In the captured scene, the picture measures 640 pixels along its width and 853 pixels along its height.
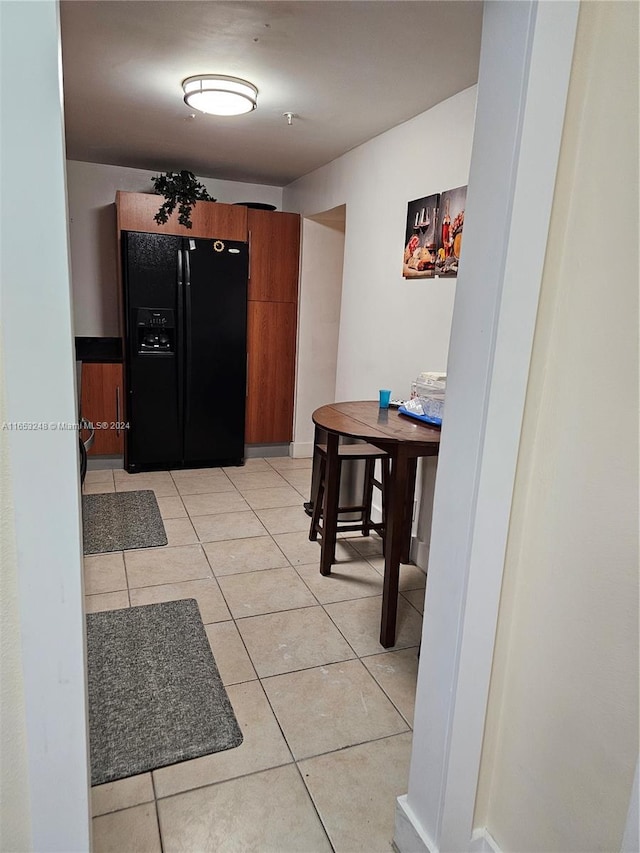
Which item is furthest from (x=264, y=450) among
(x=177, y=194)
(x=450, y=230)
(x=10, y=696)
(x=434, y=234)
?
(x=10, y=696)

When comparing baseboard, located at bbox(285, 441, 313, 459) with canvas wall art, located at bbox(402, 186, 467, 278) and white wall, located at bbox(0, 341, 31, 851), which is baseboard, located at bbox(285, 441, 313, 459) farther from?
white wall, located at bbox(0, 341, 31, 851)

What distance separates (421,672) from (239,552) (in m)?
1.89

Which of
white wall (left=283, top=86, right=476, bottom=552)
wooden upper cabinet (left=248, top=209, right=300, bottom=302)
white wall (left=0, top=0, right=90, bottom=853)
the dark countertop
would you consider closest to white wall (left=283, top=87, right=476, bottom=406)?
white wall (left=283, top=86, right=476, bottom=552)

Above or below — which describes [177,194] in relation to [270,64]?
below

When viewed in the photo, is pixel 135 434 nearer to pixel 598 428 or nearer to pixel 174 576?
pixel 174 576

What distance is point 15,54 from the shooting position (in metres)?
0.71

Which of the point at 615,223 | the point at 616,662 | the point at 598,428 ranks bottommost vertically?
the point at 616,662

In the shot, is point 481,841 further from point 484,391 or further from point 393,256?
point 393,256

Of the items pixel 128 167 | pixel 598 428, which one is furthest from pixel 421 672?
pixel 128 167

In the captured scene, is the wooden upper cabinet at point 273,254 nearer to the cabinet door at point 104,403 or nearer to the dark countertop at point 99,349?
the dark countertop at point 99,349

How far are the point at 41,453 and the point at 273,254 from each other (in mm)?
4064

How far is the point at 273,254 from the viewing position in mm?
4598

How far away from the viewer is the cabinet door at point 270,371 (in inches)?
185

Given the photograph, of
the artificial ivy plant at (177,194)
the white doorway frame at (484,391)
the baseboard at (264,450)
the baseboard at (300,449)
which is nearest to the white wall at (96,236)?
the artificial ivy plant at (177,194)
